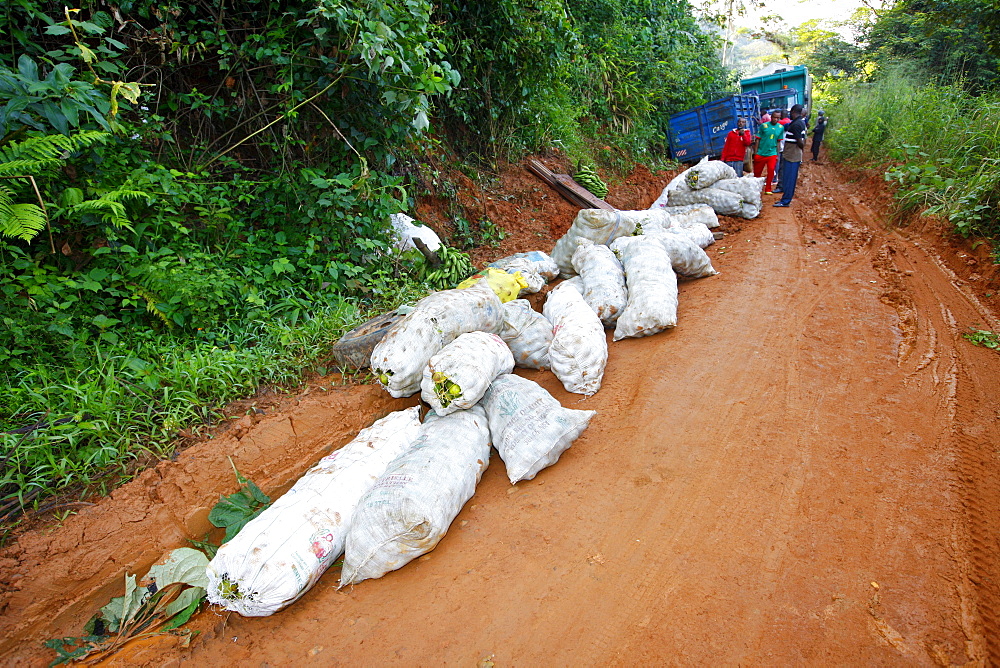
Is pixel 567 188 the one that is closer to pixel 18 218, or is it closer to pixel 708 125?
pixel 708 125

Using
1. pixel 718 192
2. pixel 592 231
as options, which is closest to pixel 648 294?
pixel 592 231

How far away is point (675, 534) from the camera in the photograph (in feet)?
6.71

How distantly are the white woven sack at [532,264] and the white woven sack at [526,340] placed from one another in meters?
0.95

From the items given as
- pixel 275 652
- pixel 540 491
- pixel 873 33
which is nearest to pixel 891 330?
pixel 540 491

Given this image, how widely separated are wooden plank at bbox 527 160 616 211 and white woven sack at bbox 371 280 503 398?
3953 millimetres

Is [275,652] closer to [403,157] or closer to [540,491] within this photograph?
[540,491]

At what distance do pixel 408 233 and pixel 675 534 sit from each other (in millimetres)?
3306

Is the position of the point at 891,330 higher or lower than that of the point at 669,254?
lower

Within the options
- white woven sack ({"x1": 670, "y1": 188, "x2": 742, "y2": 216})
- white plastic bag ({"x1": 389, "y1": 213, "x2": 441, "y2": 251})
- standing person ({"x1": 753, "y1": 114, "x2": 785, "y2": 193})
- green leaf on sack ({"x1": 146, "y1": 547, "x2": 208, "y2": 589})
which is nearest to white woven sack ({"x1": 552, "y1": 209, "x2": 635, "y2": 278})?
white plastic bag ({"x1": 389, "y1": 213, "x2": 441, "y2": 251})

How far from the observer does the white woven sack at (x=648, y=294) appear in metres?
3.62

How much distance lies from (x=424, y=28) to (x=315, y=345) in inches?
94.9

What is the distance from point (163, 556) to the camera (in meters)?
2.22

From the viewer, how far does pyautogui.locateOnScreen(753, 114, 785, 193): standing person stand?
7.50 meters

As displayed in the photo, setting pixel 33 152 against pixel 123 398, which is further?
pixel 123 398
